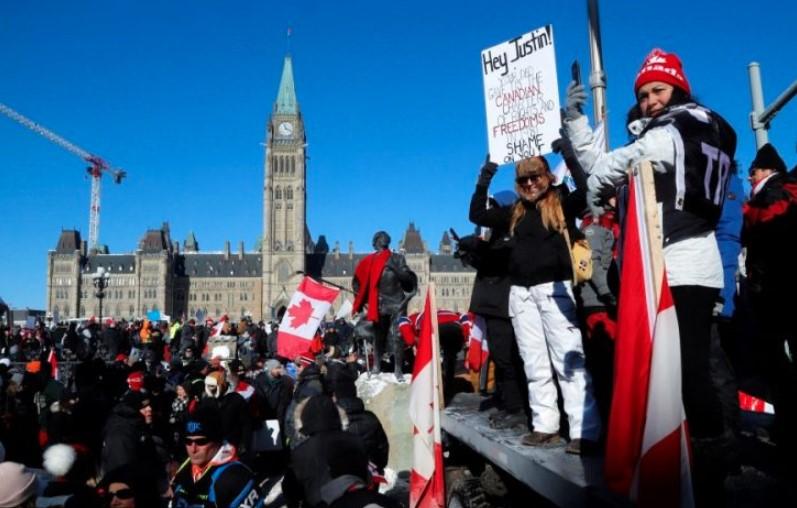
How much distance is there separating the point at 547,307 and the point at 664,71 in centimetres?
152

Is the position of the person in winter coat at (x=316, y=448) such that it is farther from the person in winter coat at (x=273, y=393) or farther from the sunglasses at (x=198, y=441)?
the person in winter coat at (x=273, y=393)

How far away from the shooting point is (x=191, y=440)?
4293 millimetres

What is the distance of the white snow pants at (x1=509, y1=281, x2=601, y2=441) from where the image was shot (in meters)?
3.88

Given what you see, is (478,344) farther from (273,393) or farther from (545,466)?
(273,393)

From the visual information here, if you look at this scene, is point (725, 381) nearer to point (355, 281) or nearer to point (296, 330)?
point (355, 281)

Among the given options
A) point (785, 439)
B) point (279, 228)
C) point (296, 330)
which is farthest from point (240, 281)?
point (785, 439)

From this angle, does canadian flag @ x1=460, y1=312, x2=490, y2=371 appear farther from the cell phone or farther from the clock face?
the clock face

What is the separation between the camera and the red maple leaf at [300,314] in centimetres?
1147

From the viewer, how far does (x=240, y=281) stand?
118938mm

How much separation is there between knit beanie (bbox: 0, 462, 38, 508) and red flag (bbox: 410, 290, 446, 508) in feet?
8.36

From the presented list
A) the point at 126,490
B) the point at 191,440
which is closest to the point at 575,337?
the point at 191,440

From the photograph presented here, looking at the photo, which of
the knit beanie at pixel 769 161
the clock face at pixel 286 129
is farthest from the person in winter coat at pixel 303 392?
the clock face at pixel 286 129

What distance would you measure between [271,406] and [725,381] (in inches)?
314

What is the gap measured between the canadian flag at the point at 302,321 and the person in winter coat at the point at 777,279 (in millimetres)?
7989
